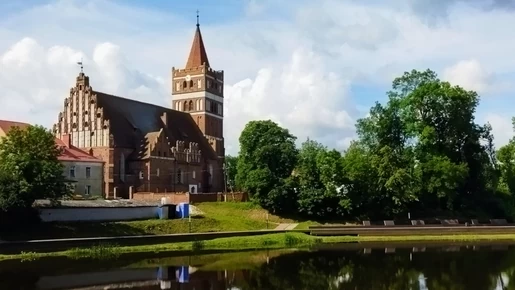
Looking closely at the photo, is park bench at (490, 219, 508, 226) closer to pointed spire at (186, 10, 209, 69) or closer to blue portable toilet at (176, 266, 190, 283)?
blue portable toilet at (176, 266, 190, 283)

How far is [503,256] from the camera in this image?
128 ft

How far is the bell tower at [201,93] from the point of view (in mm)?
91625

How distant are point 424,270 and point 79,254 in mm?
20912

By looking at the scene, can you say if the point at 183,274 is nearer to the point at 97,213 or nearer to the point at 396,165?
the point at 97,213

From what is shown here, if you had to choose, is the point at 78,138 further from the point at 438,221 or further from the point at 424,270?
the point at 424,270

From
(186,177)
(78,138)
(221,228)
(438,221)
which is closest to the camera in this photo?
(221,228)

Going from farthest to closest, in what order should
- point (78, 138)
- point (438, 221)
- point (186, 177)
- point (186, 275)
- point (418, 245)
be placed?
point (186, 177)
point (78, 138)
point (438, 221)
point (418, 245)
point (186, 275)

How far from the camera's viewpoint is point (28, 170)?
44938 millimetres

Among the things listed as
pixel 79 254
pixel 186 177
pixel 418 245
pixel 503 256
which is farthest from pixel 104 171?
pixel 503 256

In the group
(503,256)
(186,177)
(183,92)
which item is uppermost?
(183,92)

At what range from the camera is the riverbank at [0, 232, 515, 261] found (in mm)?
38688

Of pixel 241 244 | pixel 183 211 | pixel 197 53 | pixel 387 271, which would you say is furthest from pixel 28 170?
pixel 197 53

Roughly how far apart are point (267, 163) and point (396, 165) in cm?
1378

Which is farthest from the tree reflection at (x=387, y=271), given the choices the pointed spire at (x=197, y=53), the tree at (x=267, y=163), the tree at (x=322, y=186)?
the pointed spire at (x=197, y=53)
